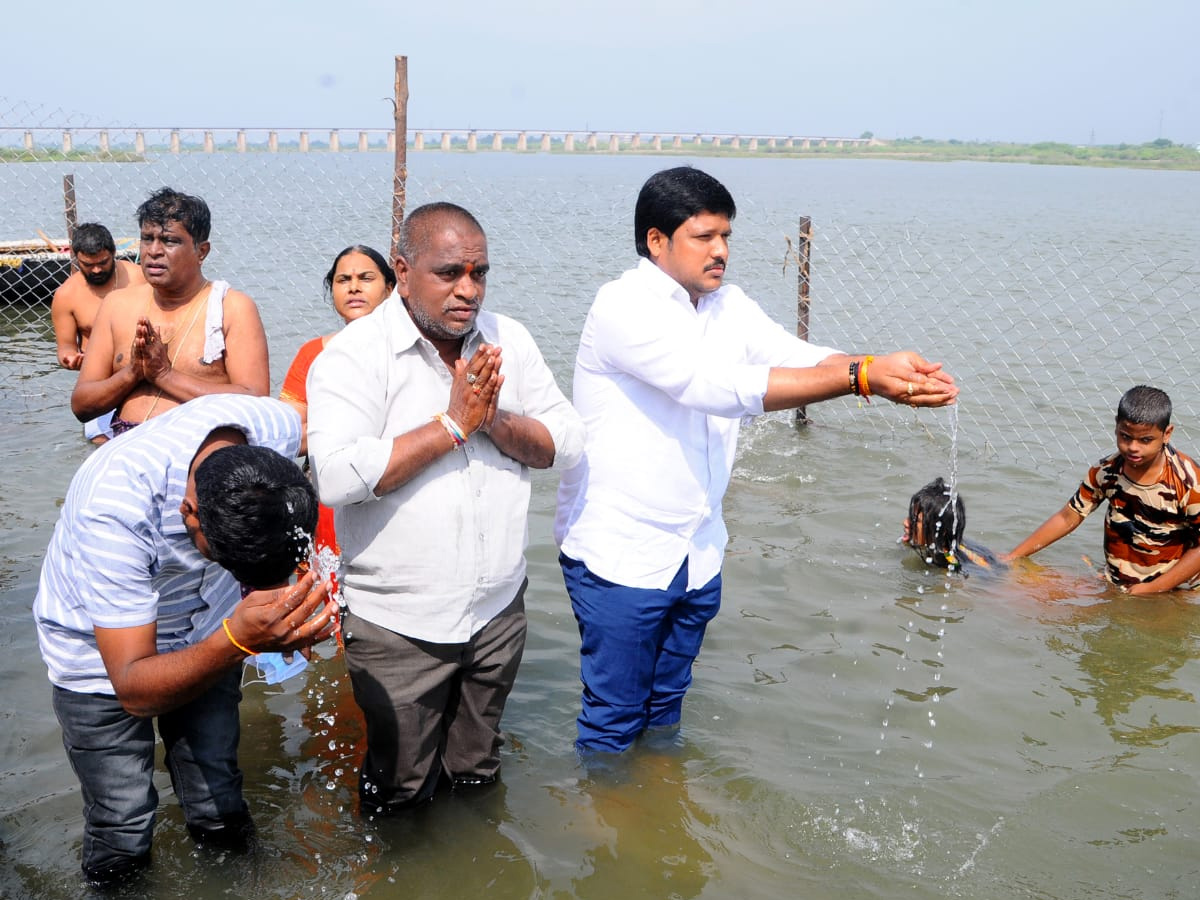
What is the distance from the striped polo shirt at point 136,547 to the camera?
273cm

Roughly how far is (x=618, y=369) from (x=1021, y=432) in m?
7.34

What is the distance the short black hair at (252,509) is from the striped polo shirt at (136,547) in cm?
17

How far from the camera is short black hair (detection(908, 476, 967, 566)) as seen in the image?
645 cm

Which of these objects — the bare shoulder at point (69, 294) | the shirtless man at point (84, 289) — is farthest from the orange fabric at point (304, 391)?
the bare shoulder at point (69, 294)

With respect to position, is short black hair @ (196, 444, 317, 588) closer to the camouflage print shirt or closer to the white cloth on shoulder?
the white cloth on shoulder

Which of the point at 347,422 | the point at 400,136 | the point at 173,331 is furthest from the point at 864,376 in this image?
the point at 400,136

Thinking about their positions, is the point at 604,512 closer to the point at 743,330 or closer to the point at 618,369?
the point at 618,369

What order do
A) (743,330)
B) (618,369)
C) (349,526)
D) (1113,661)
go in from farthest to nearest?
(1113,661), (743,330), (618,369), (349,526)

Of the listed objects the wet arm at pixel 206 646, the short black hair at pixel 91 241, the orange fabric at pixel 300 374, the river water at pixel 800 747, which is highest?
the short black hair at pixel 91 241

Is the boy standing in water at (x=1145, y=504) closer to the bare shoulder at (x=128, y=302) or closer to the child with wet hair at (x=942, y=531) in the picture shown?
the child with wet hair at (x=942, y=531)

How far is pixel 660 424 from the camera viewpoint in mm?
3607

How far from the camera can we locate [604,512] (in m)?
3.65

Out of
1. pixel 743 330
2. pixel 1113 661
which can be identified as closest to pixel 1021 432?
pixel 1113 661

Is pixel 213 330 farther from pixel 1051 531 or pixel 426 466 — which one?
pixel 1051 531
